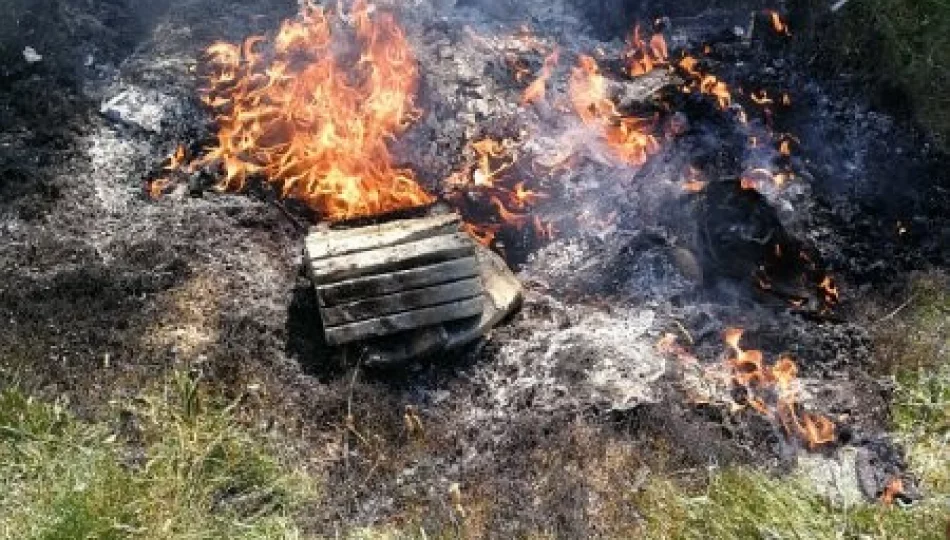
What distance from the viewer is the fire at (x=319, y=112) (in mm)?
5855

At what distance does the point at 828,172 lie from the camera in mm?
6113

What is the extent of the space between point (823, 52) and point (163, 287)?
496cm

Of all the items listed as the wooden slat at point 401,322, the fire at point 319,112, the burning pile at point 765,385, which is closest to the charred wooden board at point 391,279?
the wooden slat at point 401,322

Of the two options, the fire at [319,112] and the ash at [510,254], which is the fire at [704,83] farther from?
the fire at [319,112]

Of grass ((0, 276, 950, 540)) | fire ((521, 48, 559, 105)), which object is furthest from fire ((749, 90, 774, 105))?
grass ((0, 276, 950, 540))

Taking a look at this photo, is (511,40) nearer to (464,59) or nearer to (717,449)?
(464,59)

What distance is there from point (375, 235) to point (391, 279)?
0.36m

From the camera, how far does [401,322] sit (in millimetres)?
4980

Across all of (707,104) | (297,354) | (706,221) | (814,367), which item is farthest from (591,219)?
(297,354)

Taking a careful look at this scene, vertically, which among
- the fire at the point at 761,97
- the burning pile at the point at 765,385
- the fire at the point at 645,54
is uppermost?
the fire at the point at 645,54

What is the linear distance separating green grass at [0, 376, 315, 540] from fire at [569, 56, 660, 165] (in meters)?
3.10

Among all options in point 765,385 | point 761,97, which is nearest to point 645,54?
point 761,97

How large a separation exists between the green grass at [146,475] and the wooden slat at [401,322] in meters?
0.72

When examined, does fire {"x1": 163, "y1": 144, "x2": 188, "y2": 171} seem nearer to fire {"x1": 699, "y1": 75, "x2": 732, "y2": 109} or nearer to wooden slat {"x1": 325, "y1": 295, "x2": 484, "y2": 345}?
wooden slat {"x1": 325, "y1": 295, "x2": 484, "y2": 345}
